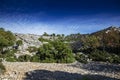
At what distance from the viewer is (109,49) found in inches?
1956

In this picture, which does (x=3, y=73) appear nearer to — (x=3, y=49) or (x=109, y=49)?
(x=3, y=49)

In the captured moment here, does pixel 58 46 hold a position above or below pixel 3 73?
above

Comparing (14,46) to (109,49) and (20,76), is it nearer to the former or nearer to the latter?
(109,49)

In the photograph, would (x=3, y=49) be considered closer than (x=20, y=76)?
No

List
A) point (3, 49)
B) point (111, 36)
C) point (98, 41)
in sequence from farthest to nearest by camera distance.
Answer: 1. point (98, 41)
2. point (111, 36)
3. point (3, 49)

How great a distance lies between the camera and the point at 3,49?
48.8 m

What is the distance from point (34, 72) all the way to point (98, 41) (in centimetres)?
3726

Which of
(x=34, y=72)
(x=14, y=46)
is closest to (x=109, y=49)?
(x=14, y=46)

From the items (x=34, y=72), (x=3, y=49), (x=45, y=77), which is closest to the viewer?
(x=45, y=77)

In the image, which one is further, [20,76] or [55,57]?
[55,57]

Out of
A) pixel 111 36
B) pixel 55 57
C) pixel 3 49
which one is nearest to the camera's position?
pixel 55 57

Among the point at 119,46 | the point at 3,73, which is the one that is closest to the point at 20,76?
the point at 3,73

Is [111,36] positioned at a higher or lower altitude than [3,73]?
higher

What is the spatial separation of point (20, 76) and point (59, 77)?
2934 mm
